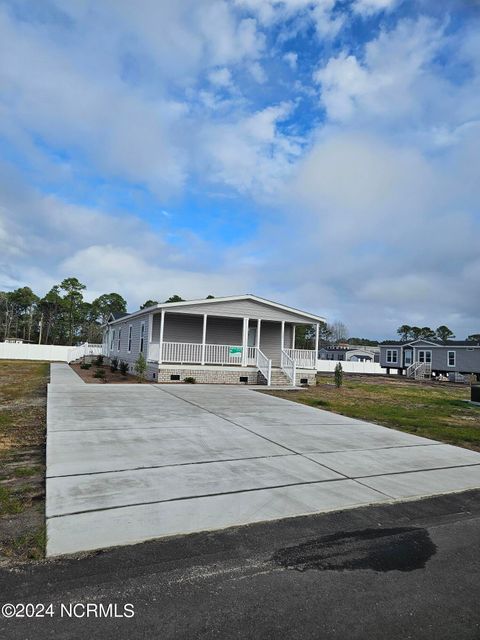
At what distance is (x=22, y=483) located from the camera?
456 cm

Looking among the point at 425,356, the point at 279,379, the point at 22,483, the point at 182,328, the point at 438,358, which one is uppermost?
the point at 182,328

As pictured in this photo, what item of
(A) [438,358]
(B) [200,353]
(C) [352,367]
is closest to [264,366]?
(B) [200,353]

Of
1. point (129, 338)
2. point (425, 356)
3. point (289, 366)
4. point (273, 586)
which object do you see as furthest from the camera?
point (425, 356)

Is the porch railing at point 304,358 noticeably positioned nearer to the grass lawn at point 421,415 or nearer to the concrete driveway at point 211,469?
the grass lawn at point 421,415

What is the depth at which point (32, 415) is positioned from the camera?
29.0ft

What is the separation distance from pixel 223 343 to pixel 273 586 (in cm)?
1874

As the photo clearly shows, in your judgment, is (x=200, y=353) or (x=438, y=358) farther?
(x=438, y=358)

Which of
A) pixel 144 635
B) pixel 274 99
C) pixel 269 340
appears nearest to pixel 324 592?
pixel 144 635

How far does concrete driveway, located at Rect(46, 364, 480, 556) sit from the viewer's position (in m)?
3.64

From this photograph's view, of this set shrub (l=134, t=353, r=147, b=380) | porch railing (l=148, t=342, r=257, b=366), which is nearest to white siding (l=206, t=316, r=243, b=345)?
porch railing (l=148, t=342, r=257, b=366)

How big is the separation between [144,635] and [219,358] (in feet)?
56.7

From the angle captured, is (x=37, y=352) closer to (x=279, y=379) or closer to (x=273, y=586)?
(x=279, y=379)

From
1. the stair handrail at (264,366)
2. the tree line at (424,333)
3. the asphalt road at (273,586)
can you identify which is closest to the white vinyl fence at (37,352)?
the stair handrail at (264,366)

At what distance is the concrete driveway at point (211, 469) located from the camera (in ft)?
12.0
